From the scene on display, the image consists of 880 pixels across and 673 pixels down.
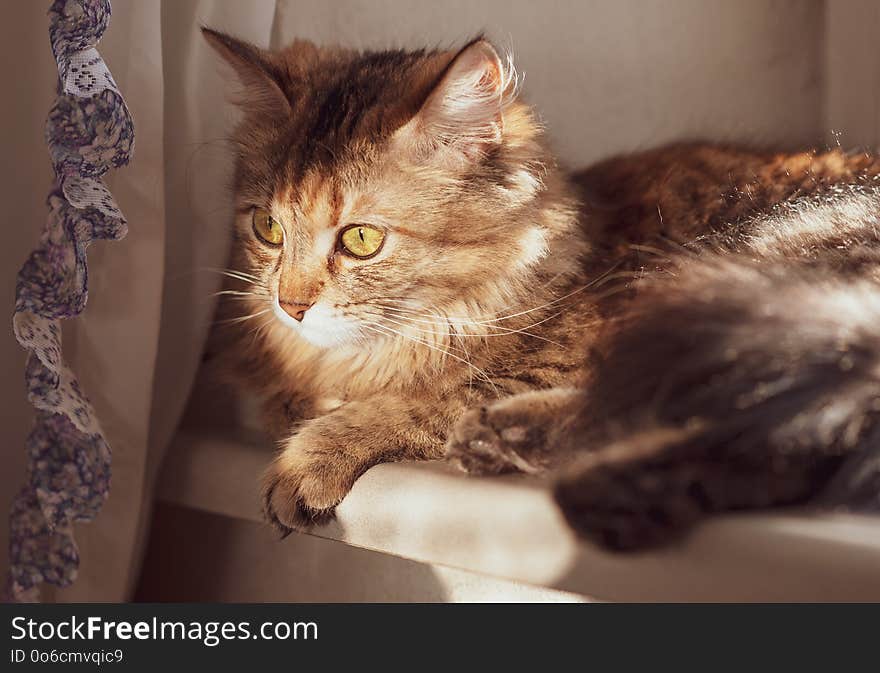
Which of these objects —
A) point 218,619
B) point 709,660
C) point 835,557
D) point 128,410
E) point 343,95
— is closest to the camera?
point 835,557

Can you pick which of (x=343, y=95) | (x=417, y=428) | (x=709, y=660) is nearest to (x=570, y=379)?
(x=417, y=428)

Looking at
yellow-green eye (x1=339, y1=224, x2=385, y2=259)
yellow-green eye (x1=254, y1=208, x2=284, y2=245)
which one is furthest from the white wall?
yellow-green eye (x1=339, y1=224, x2=385, y2=259)

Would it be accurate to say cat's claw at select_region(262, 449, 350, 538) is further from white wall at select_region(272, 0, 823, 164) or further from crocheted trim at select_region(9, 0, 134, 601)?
white wall at select_region(272, 0, 823, 164)

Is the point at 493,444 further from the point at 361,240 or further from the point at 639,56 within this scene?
the point at 639,56

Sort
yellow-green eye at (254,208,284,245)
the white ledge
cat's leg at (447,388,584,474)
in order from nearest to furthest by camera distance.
Answer: the white ledge < cat's leg at (447,388,584,474) < yellow-green eye at (254,208,284,245)

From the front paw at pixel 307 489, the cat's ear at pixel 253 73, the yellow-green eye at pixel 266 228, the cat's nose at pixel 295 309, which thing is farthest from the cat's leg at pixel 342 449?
the cat's ear at pixel 253 73

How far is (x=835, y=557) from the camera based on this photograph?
63cm

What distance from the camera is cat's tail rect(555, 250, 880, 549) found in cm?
68

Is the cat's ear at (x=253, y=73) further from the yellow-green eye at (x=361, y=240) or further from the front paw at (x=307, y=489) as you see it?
the front paw at (x=307, y=489)

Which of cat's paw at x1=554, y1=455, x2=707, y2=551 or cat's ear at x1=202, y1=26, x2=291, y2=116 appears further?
cat's ear at x1=202, y1=26, x2=291, y2=116

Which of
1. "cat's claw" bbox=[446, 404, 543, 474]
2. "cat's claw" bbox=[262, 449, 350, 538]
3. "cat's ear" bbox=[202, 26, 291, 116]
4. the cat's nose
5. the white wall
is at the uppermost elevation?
the white wall

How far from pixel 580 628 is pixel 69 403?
641 millimetres

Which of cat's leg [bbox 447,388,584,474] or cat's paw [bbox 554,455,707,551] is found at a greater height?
cat's paw [bbox 554,455,707,551]

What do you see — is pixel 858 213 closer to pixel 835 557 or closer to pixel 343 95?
pixel 835 557
